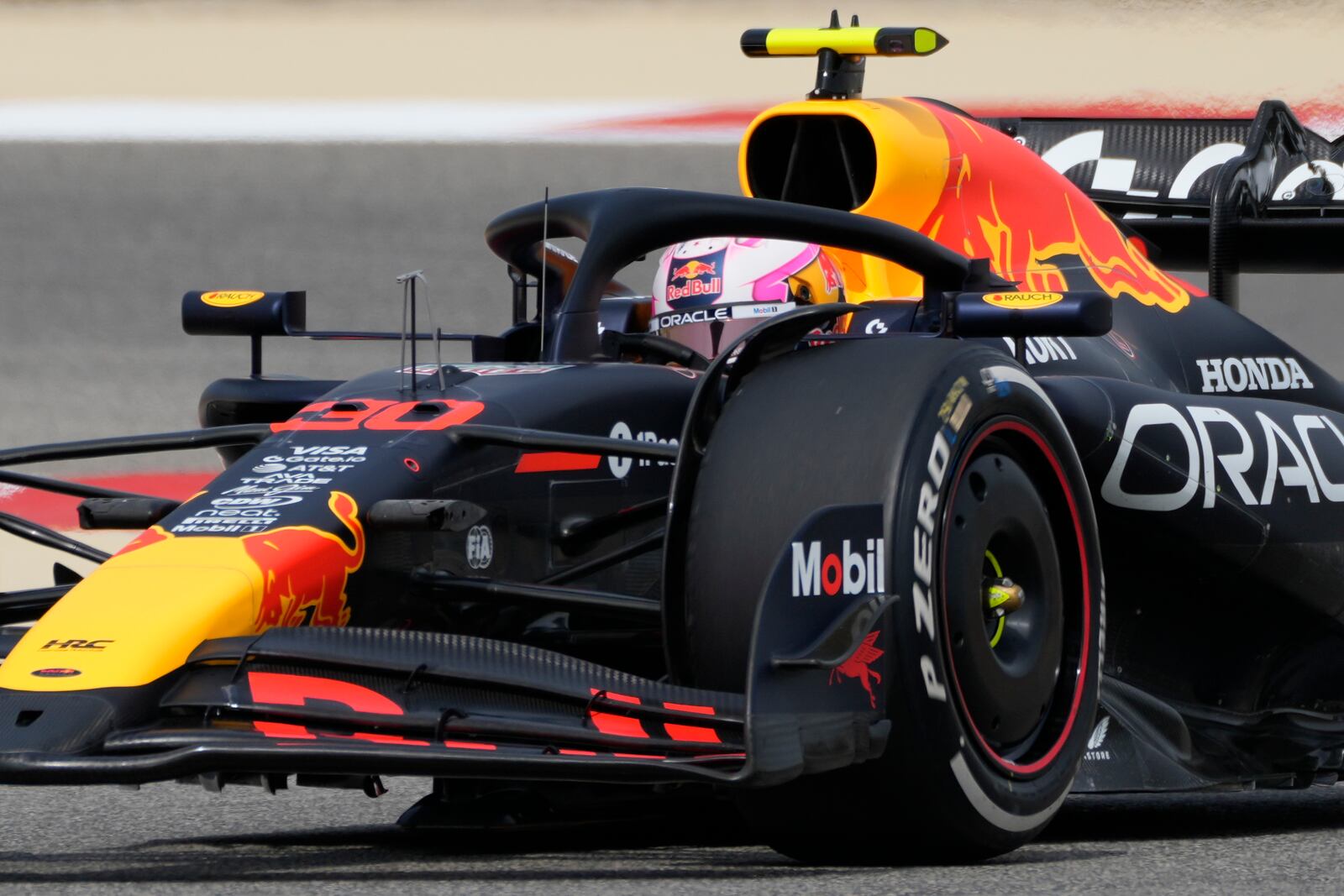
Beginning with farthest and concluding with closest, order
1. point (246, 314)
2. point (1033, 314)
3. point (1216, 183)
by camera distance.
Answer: point (1216, 183) → point (246, 314) → point (1033, 314)

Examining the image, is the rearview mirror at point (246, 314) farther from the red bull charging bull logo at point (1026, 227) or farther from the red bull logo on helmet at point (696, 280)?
the red bull charging bull logo at point (1026, 227)

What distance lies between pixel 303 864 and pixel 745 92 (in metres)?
15.0

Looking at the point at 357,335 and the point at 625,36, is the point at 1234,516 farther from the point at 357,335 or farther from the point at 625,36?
the point at 625,36

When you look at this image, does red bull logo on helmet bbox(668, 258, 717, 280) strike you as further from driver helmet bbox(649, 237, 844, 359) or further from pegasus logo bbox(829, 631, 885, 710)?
pegasus logo bbox(829, 631, 885, 710)

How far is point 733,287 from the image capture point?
229 inches

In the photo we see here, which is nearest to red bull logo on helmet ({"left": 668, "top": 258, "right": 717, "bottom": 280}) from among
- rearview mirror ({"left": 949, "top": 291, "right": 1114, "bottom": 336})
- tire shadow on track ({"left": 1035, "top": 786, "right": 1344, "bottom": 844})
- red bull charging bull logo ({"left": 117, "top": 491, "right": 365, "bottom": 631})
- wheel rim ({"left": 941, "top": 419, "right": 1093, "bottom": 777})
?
rearview mirror ({"left": 949, "top": 291, "right": 1114, "bottom": 336})

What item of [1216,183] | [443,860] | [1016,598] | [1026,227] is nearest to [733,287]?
[1026,227]

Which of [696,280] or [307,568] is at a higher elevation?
[696,280]

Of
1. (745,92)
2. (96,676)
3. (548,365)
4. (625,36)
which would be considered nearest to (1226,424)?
(548,365)

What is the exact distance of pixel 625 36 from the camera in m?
19.9

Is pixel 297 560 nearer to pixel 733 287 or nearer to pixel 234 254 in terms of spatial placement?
pixel 733 287

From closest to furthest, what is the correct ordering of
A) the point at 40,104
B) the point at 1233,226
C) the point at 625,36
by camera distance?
the point at 1233,226 < the point at 40,104 < the point at 625,36

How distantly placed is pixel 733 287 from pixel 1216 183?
2196mm

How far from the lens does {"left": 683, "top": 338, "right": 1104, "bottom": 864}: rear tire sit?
4012mm
